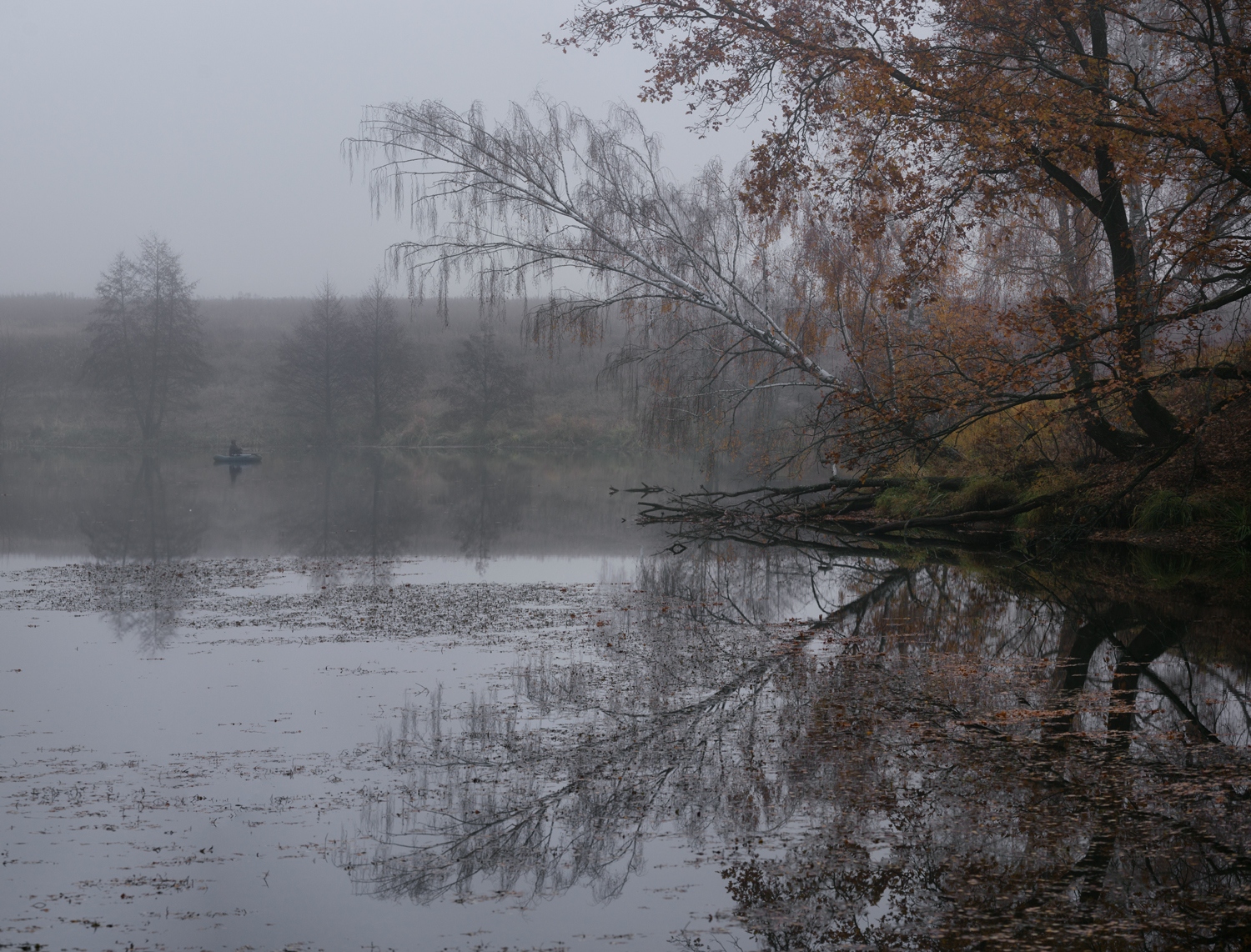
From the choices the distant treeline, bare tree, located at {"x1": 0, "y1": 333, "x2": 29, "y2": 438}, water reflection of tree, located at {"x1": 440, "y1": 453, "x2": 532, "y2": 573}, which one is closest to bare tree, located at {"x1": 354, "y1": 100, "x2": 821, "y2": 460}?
water reflection of tree, located at {"x1": 440, "y1": 453, "x2": 532, "y2": 573}

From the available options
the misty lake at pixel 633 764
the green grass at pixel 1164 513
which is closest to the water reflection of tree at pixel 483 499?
the misty lake at pixel 633 764

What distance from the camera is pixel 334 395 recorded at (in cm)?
5253

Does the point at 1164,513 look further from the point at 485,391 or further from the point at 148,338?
the point at 148,338

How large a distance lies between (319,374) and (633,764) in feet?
163

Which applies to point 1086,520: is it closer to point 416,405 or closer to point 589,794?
point 589,794

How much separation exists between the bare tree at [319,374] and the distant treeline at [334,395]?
0.06 meters

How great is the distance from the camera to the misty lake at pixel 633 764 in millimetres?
3518

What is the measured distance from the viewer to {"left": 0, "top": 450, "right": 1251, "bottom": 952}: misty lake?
11.5 feet

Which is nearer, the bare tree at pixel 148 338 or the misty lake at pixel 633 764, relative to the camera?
the misty lake at pixel 633 764

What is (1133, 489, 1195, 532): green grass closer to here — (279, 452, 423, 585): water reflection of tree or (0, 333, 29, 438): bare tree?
(279, 452, 423, 585): water reflection of tree

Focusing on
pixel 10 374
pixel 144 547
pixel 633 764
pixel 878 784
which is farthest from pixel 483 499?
pixel 10 374

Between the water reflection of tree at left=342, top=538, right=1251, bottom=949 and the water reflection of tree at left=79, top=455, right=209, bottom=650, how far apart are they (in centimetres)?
406

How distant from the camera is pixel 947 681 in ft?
21.8

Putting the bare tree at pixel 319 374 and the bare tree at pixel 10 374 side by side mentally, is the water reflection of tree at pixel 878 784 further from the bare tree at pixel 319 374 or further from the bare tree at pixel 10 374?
the bare tree at pixel 10 374
